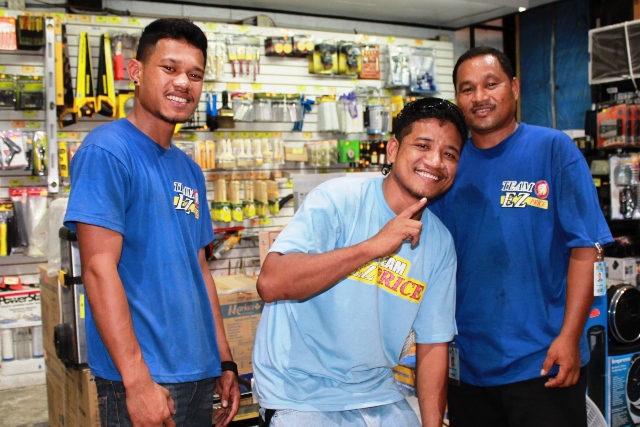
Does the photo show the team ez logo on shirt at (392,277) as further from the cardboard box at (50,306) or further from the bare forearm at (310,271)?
the cardboard box at (50,306)

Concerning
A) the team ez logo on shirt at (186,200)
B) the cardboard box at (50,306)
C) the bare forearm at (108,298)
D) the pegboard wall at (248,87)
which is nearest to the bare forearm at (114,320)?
the bare forearm at (108,298)

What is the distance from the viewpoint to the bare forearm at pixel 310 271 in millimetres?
1702

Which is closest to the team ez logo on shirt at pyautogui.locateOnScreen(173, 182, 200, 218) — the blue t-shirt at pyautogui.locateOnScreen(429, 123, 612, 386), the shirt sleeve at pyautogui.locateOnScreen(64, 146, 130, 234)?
the shirt sleeve at pyautogui.locateOnScreen(64, 146, 130, 234)

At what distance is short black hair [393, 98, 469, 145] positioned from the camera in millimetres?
1979

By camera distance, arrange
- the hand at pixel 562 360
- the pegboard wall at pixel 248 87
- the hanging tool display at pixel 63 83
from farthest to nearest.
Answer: the pegboard wall at pixel 248 87
the hanging tool display at pixel 63 83
the hand at pixel 562 360

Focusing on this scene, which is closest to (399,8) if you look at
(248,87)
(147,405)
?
(248,87)

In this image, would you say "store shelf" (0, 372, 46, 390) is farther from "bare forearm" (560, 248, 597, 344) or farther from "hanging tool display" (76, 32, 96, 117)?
"bare forearm" (560, 248, 597, 344)

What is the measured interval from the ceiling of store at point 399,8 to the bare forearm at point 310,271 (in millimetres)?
5516

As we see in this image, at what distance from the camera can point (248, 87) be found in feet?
22.0

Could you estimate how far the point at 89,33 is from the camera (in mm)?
6023

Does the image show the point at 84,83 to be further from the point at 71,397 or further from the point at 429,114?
the point at 429,114

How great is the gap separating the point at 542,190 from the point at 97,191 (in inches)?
57.4

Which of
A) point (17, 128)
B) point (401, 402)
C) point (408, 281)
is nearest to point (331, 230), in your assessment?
point (408, 281)

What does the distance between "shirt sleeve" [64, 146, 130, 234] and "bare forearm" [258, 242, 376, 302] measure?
463mm
